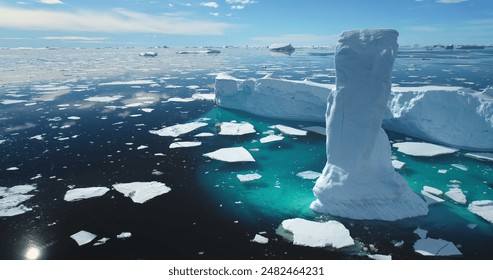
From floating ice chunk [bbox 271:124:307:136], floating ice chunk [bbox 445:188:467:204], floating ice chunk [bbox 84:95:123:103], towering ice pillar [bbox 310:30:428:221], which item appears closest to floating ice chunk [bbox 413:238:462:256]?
towering ice pillar [bbox 310:30:428:221]

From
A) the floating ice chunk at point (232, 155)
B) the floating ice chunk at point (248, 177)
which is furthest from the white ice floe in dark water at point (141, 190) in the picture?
the floating ice chunk at point (232, 155)

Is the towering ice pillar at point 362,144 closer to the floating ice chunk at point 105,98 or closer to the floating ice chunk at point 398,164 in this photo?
the floating ice chunk at point 398,164

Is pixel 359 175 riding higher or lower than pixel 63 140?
higher

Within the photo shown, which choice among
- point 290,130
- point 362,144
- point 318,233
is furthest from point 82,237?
point 290,130

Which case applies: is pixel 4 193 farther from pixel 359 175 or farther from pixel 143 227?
pixel 359 175

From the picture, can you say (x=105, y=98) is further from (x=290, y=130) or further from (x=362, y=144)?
(x=362, y=144)

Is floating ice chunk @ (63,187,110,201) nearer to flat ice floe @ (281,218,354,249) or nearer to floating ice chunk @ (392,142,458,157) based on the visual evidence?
flat ice floe @ (281,218,354,249)

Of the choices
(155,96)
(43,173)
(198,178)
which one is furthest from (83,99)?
(198,178)
